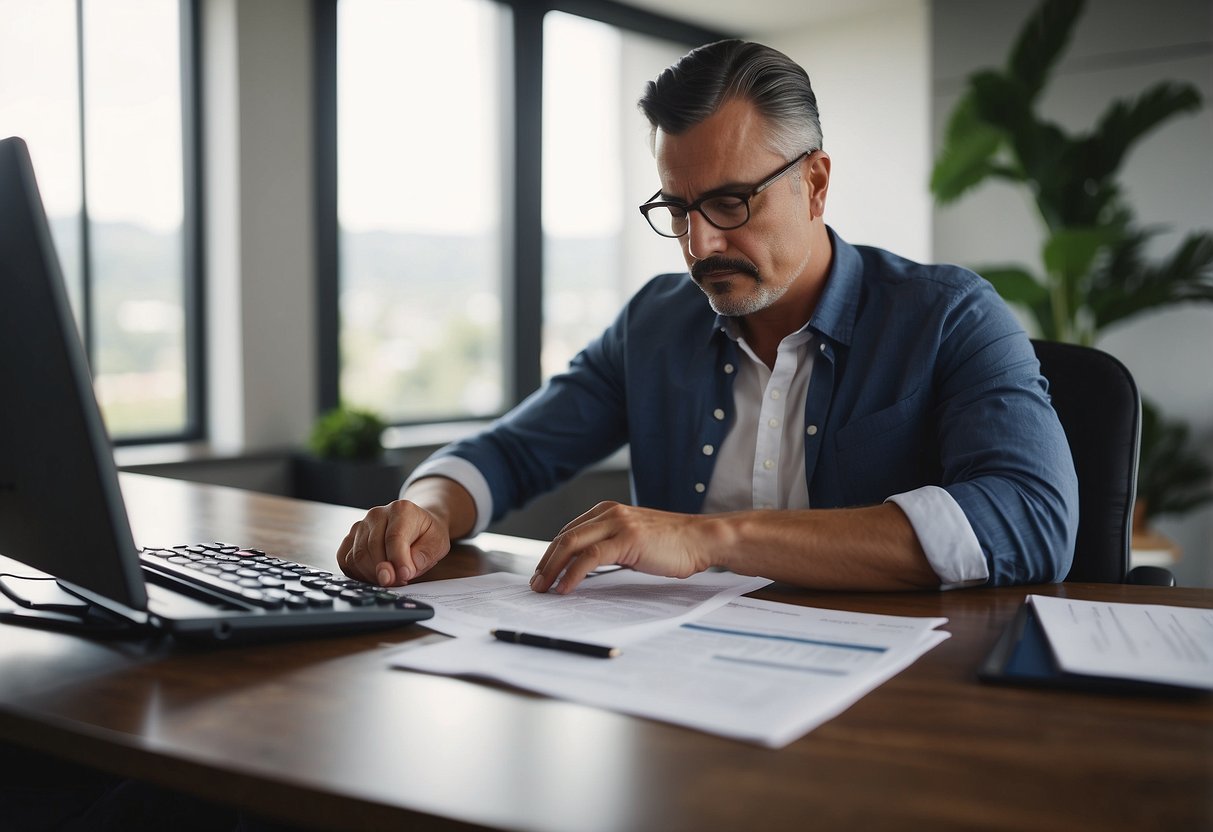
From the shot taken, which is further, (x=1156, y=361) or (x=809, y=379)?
(x=1156, y=361)

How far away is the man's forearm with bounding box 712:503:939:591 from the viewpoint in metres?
1.14

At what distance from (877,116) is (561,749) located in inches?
202

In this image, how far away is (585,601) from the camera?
109 cm

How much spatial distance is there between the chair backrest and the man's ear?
0.45 metres

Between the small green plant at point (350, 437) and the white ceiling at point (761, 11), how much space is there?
8.34ft

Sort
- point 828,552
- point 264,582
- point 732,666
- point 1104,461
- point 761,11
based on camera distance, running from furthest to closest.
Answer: point 761,11
point 1104,461
point 828,552
point 264,582
point 732,666

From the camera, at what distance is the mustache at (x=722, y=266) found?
1.56 m

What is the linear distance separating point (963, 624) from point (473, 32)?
4.31m

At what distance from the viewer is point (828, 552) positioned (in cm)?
114

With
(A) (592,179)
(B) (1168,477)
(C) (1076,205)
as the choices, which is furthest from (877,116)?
(B) (1168,477)

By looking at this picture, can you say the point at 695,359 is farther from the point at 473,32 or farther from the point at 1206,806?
the point at 473,32

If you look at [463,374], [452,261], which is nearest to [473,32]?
[452,261]

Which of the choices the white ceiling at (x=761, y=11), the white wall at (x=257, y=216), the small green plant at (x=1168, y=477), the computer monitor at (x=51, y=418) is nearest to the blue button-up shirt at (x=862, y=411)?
the computer monitor at (x=51, y=418)

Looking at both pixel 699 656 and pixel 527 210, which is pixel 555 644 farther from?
pixel 527 210
